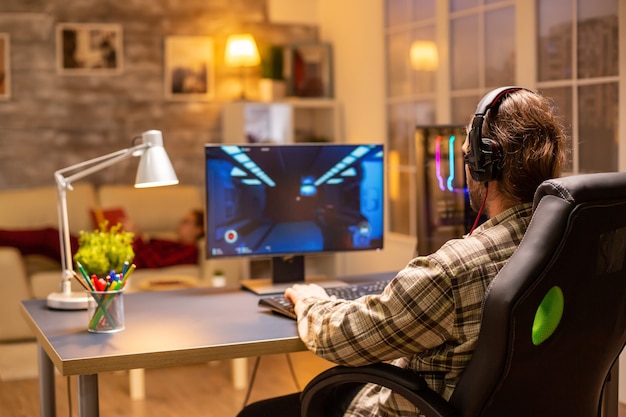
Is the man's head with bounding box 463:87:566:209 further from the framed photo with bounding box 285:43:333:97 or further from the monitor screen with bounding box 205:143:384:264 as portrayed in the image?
the framed photo with bounding box 285:43:333:97

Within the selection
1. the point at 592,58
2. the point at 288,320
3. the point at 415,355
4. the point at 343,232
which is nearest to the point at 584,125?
the point at 592,58

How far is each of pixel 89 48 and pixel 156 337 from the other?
4216 mm

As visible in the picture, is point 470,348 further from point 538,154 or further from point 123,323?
point 123,323

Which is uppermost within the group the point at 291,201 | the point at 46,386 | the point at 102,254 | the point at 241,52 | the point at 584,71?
the point at 241,52

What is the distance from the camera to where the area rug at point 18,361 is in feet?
14.4

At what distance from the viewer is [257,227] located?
2.67 metres

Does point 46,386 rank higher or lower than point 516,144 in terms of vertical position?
lower

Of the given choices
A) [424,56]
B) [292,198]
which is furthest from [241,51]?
[292,198]

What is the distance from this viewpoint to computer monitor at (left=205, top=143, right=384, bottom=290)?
8.64 feet

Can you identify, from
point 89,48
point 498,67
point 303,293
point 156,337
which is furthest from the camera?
point 89,48

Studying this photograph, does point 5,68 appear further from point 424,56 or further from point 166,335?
point 166,335

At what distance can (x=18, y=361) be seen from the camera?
4.54 m

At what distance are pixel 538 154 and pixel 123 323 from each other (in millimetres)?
1082

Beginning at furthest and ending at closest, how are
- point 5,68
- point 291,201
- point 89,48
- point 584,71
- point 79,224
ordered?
point 89,48 → point 5,68 → point 79,224 → point 584,71 → point 291,201
